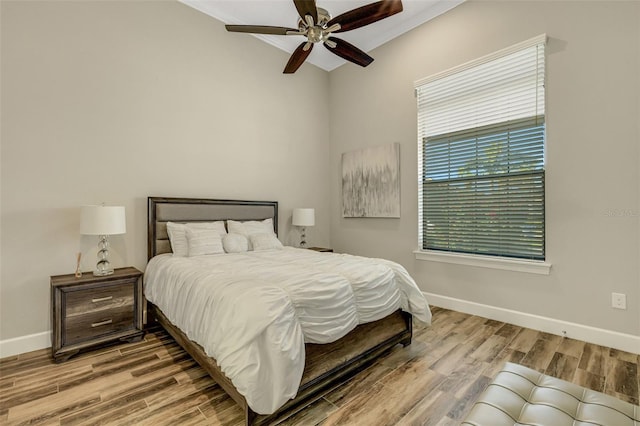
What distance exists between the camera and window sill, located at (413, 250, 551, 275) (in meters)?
2.88

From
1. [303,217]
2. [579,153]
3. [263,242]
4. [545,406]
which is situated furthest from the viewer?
[303,217]

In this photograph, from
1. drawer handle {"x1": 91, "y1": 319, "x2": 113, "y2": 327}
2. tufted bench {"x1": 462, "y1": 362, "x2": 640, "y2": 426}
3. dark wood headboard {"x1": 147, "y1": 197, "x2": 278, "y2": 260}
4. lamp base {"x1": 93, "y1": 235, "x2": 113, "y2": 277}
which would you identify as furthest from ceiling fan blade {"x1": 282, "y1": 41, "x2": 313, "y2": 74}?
drawer handle {"x1": 91, "y1": 319, "x2": 113, "y2": 327}

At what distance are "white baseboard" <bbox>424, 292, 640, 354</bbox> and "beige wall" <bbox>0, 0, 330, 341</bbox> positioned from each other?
2841 mm

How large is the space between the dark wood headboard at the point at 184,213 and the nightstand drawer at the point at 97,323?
0.70 m

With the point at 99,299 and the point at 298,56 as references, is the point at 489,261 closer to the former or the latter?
the point at 298,56

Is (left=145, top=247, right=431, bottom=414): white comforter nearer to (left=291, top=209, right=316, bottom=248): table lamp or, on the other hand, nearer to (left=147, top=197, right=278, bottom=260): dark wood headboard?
(left=147, top=197, right=278, bottom=260): dark wood headboard

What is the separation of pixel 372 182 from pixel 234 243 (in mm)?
2167

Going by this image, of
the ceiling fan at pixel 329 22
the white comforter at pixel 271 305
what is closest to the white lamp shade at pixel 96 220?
the white comforter at pixel 271 305

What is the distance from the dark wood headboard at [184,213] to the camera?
3176 mm

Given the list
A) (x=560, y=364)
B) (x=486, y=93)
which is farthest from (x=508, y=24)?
(x=560, y=364)

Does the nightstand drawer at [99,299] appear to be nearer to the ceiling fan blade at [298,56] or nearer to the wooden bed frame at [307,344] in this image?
the wooden bed frame at [307,344]

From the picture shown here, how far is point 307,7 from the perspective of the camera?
2199 millimetres

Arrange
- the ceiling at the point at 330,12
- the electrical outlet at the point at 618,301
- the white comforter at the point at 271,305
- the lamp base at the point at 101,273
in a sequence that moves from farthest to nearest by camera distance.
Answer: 1. the ceiling at the point at 330,12
2. the lamp base at the point at 101,273
3. the electrical outlet at the point at 618,301
4. the white comforter at the point at 271,305

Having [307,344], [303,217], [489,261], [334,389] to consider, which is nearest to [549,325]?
[489,261]
